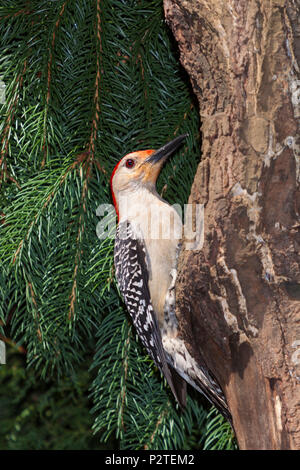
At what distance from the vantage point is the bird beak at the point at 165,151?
2.19m

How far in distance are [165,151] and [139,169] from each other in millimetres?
201

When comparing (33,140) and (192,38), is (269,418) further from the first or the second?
(33,140)

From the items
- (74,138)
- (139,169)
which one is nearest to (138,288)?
(139,169)

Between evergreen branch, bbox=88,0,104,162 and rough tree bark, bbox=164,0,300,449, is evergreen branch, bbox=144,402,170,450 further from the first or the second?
evergreen branch, bbox=88,0,104,162

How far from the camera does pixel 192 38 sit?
1.68 m

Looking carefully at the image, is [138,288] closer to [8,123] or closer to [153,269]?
[153,269]

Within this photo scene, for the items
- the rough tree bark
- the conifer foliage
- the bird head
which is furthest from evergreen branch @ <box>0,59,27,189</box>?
the rough tree bark

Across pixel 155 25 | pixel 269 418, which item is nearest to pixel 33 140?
pixel 155 25

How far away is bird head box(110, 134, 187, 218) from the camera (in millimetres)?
2248

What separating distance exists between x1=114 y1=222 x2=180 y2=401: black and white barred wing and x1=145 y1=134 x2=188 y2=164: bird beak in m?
0.32

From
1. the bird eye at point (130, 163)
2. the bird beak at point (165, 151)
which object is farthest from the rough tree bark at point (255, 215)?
the bird eye at point (130, 163)

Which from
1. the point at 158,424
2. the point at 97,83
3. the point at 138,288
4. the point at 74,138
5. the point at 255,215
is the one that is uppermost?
the point at 97,83

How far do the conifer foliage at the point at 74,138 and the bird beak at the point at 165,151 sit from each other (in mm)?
63

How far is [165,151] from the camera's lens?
7.34 ft
